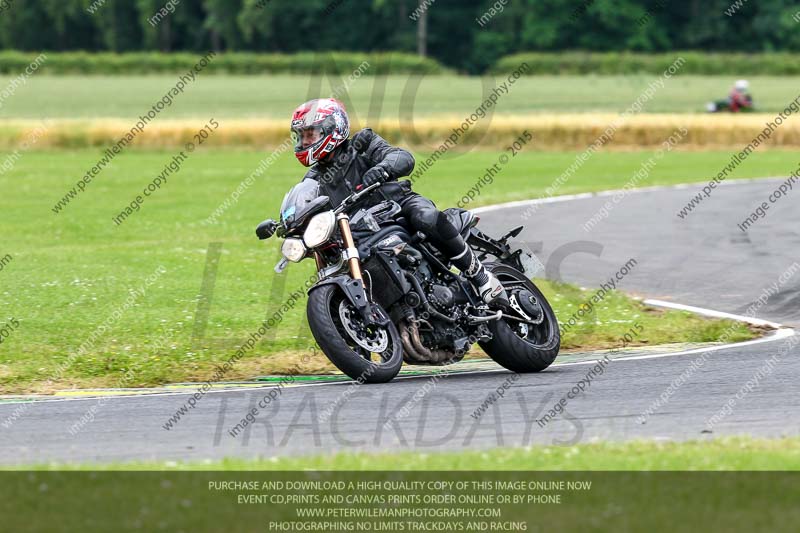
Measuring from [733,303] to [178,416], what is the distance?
6950mm

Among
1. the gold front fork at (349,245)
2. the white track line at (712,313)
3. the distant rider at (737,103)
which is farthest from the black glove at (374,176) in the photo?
the distant rider at (737,103)

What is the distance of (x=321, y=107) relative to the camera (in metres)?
9.51

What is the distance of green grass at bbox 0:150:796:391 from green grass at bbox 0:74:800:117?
12.8 metres

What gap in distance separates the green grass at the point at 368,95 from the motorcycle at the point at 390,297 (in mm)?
32767

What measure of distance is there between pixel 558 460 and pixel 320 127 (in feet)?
12.1

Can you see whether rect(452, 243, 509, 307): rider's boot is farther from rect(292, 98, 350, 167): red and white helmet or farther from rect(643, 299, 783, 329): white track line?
rect(643, 299, 783, 329): white track line

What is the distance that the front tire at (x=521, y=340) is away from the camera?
9891mm

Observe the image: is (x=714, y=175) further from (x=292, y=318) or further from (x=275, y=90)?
(x=275, y=90)

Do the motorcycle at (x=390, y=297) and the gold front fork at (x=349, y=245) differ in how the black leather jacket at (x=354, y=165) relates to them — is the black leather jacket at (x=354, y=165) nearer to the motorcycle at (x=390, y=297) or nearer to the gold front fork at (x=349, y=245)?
the motorcycle at (x=390, y=297)

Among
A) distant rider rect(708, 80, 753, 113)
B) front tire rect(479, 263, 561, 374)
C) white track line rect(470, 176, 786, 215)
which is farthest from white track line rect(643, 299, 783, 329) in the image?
distant rider rect(708, 80, 753, 113)

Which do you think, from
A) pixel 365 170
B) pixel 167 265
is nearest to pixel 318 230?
pixel 365 170

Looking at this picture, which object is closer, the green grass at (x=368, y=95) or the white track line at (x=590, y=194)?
the white track line at (x=590, y=194)

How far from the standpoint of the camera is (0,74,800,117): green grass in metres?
53.8
